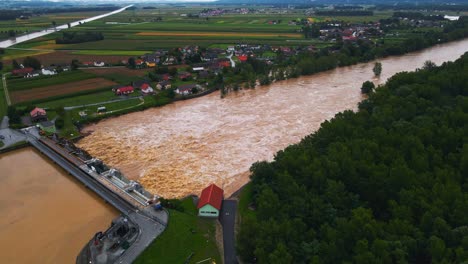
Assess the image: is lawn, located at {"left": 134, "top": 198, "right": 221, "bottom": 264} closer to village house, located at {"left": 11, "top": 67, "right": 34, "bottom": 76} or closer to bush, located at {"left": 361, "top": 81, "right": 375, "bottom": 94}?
bush, located at {"left": 361, "top": 81, "right": 375, "bottom": 94}

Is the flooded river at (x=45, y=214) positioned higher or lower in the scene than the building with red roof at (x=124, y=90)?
lower

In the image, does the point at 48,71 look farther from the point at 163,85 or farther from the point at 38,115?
the point at 38,115

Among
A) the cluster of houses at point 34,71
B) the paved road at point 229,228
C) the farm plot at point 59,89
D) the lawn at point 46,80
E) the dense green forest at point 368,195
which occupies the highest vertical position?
the cluster of houses at point 34,71

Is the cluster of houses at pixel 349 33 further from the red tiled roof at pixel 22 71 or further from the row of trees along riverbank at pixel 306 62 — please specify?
the red tiled roof at pixel 22 71

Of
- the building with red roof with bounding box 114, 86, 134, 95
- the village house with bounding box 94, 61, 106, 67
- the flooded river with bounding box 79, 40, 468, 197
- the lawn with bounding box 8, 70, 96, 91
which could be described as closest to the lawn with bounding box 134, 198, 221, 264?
the flooded river with bounding box 79, 40, 468, 197

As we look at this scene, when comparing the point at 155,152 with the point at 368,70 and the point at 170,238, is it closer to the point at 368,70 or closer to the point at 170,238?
the point at 170,238

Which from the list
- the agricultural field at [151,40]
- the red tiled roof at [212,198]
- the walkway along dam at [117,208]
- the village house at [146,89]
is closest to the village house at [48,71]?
the agricultural field at [151,40]

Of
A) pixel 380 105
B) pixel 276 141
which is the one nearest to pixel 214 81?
pixel 276 141
